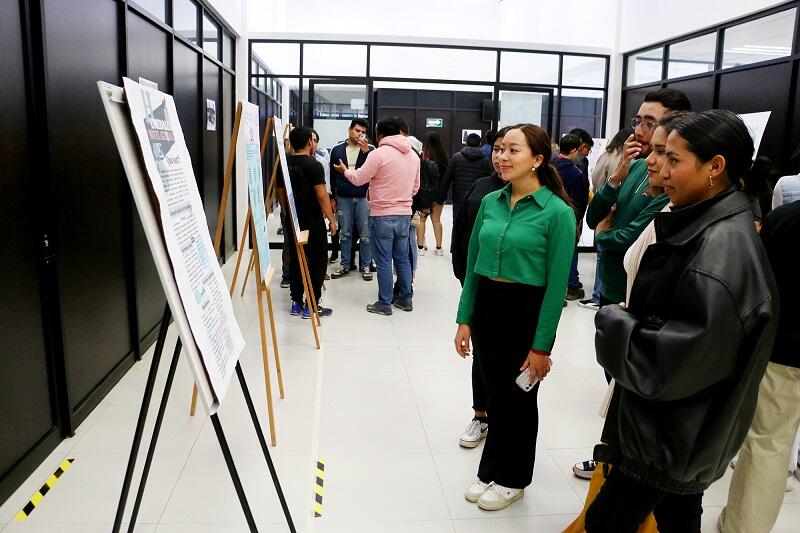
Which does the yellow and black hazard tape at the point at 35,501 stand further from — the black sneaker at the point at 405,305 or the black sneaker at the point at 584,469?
the black sneaker at the point at 405,305


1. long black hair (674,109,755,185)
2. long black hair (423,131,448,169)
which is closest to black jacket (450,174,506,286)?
long black hair (674,109,755,185)

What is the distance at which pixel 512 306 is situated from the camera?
7.70 feet

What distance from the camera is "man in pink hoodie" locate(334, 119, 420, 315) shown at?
5.19m

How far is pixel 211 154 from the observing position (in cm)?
651

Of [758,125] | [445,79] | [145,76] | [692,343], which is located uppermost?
[445,79]

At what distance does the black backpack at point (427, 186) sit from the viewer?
6.92 meters

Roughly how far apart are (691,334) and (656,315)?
13cm

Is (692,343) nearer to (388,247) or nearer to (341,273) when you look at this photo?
(388,247)

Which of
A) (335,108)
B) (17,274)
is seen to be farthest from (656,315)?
(335,108)

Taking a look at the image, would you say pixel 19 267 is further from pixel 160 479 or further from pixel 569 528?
pixel 569 528

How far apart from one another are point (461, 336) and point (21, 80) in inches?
84.0

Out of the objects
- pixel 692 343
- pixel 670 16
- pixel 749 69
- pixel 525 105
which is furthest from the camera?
pixel 525 105

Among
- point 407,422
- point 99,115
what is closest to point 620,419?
point 407,422

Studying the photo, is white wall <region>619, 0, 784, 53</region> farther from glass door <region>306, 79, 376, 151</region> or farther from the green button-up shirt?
the green button-up shirt
